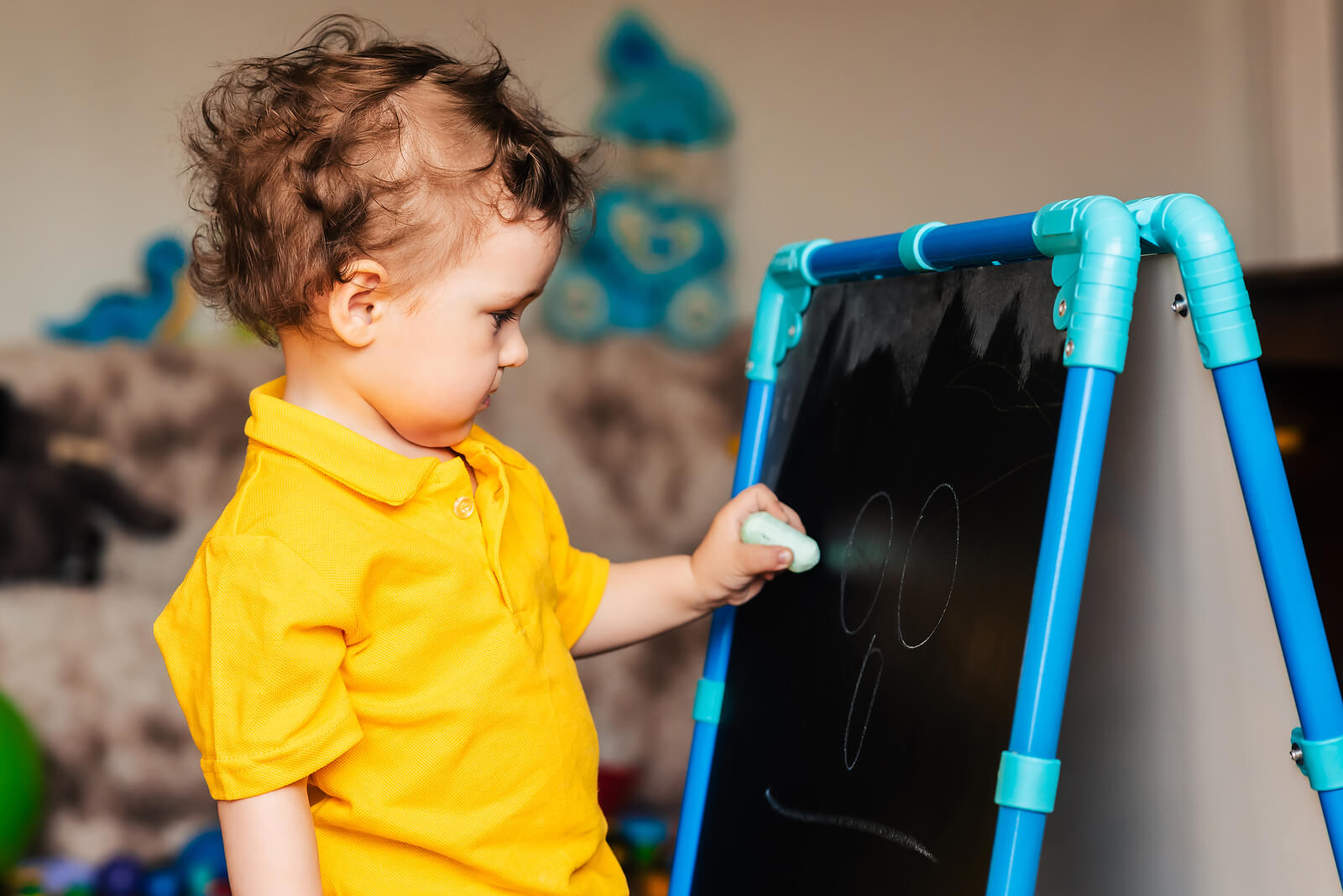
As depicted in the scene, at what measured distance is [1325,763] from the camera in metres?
0.71

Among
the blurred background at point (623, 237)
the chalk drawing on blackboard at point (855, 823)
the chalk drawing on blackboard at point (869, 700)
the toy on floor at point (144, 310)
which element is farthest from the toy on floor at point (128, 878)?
the chalk drawing on blackboard at point (869, 700)

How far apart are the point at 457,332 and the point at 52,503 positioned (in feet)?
4.46

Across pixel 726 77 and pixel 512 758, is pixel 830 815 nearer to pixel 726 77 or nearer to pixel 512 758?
pixel 512 758

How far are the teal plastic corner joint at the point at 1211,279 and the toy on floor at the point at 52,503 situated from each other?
1.69 metres

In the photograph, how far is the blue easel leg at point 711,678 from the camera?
1129 mm

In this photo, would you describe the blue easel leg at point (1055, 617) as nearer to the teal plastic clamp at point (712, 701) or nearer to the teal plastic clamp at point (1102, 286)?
the teal plastic clamp at point (1102, 286)

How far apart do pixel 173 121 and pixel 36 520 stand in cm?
75

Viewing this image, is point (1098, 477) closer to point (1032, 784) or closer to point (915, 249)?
point (1032, 784)

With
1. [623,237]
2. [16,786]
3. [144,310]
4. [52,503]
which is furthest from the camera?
[623,237]

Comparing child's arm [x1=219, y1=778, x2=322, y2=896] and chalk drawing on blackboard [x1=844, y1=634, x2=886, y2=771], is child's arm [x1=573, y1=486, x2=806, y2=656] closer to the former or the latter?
chalk drawing on blackboard [x1=844, y1=634, x2=886, y2=771]

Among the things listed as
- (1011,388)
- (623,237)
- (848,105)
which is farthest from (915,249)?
(848,105)

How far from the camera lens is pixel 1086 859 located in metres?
0.87

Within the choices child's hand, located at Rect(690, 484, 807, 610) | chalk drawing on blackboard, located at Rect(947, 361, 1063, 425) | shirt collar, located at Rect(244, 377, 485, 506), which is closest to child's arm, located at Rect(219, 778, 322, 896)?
shirt collar, located at Rect(244, 377, 485, 506)

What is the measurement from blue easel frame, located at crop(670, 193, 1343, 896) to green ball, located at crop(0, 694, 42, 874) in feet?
5.11
